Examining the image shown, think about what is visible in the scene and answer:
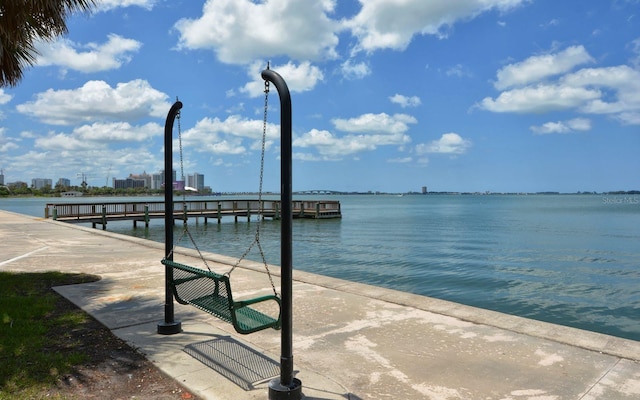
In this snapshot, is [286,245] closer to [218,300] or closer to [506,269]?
[218,300]

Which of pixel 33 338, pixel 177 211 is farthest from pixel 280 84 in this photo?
pixel 177 211

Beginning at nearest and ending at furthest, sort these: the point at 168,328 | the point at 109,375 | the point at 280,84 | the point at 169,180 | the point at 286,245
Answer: the point at 286,245
the point at 280,84
the point at 109,375
the point at 168,328
the point at 169,180

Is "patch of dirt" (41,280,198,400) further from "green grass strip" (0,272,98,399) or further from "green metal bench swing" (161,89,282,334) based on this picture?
"green metal bench swing" (161,89,282,334)

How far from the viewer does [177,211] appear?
4338 cm

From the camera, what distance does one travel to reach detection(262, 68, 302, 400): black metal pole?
3.54 metres

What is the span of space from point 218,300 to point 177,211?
134 ft

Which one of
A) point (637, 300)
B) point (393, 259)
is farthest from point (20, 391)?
point (393, 259)

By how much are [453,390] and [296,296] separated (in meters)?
3.80

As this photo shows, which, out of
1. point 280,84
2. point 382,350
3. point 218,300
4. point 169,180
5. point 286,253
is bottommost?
point 382,350

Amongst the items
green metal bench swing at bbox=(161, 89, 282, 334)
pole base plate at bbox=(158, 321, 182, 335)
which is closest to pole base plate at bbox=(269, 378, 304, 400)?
green metal bench swing at bbox=(161, 89, 282, 334)

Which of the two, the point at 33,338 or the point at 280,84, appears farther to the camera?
the point at 33,338

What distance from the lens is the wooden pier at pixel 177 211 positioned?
116 feet

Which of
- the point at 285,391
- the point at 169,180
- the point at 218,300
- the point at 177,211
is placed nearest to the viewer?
the point at 285,391

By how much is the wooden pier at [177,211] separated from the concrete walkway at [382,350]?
29.3m
